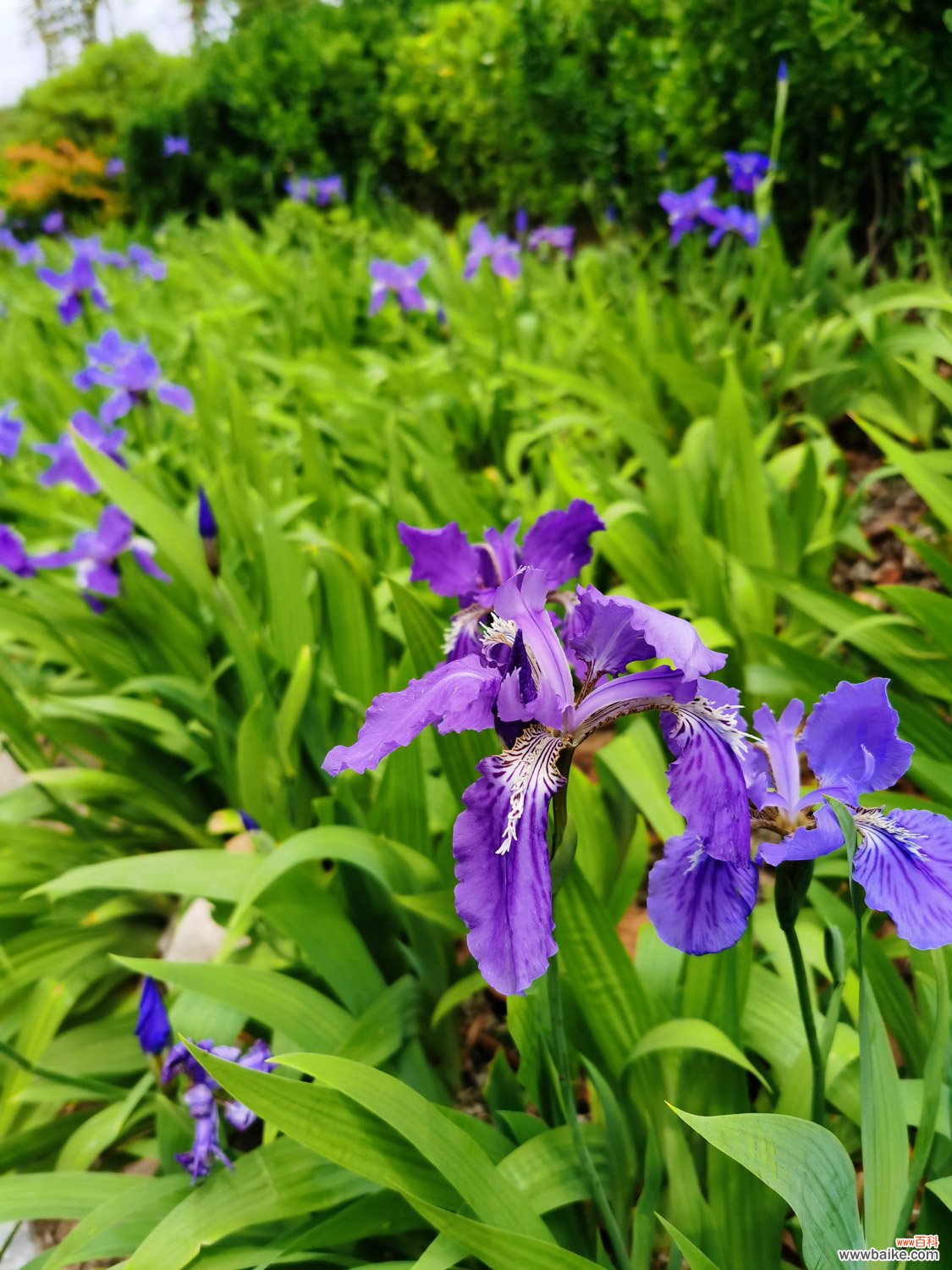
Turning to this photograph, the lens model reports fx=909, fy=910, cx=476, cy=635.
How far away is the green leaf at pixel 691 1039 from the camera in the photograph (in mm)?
1031

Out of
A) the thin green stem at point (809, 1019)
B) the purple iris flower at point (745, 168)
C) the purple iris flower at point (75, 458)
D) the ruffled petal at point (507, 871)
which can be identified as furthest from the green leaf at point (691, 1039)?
the purple iris flower at point (745, 168)

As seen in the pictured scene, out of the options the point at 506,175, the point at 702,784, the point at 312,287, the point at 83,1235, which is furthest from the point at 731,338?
the point at 506,175

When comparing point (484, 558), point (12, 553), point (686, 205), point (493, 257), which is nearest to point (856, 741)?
point (484, 558)

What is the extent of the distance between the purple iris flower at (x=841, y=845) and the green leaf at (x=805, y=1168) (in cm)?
14

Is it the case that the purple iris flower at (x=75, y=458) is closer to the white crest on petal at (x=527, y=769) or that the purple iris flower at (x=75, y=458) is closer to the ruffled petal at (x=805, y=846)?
the white crest on petal at (x=527, y=769)

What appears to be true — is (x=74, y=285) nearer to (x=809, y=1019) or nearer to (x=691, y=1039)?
(x=691, y=1039)

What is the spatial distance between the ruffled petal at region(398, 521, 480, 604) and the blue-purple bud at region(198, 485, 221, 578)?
0.74 m

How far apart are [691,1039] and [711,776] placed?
448mm

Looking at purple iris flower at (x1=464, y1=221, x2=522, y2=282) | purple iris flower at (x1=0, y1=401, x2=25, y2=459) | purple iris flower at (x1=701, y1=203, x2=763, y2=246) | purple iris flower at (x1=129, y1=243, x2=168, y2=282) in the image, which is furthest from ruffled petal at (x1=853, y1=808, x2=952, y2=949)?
purple iris flower at (x1=129, y1=243, x2=168, y2=282)

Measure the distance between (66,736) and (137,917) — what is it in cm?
44

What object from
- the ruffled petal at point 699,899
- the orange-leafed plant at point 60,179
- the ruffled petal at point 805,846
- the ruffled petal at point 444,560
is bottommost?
the ruffled petal at point 699,899

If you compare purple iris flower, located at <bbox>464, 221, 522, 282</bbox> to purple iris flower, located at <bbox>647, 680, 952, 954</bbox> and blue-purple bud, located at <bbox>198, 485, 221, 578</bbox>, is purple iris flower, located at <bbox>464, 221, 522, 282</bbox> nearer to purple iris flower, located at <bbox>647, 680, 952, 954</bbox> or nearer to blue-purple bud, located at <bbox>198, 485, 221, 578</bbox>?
blue-purple bud, located at <bbox>198, 485, 221, 578</bbox>

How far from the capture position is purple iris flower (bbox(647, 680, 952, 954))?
734 mm

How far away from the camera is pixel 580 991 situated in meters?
1.12
